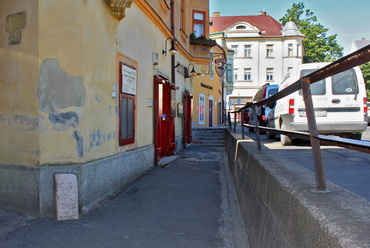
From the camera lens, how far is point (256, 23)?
180 ft

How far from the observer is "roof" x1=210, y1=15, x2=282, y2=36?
52.4m

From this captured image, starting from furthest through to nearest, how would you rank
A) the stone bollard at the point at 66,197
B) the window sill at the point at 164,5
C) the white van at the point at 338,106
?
1. the window sill at the point at 164,5
2. the white van at the point at 338,106
3. the stone bollard at the point at 66,197

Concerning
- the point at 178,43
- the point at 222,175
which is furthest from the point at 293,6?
the point at 222,175

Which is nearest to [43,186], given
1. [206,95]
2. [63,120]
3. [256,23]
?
[63,120]

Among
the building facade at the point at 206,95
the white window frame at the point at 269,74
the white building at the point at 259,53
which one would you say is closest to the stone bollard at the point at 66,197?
the building facade at the point at 206,95

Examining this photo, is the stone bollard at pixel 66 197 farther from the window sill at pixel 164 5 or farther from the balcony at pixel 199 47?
the balcony at pixel 199 47

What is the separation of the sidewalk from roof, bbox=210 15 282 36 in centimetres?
4854

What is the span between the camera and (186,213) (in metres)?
4.91

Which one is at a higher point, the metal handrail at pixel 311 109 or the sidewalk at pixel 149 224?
the metal handrail at pixel 311 109

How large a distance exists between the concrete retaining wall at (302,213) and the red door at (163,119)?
18.5 ft

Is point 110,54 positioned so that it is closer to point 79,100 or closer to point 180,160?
point 79,100

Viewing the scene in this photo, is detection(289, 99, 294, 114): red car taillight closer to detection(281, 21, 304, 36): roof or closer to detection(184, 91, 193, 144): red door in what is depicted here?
detection(184, 91, 193, 144): red door

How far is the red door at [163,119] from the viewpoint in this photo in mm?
8859

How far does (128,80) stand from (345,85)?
19.8 ft
